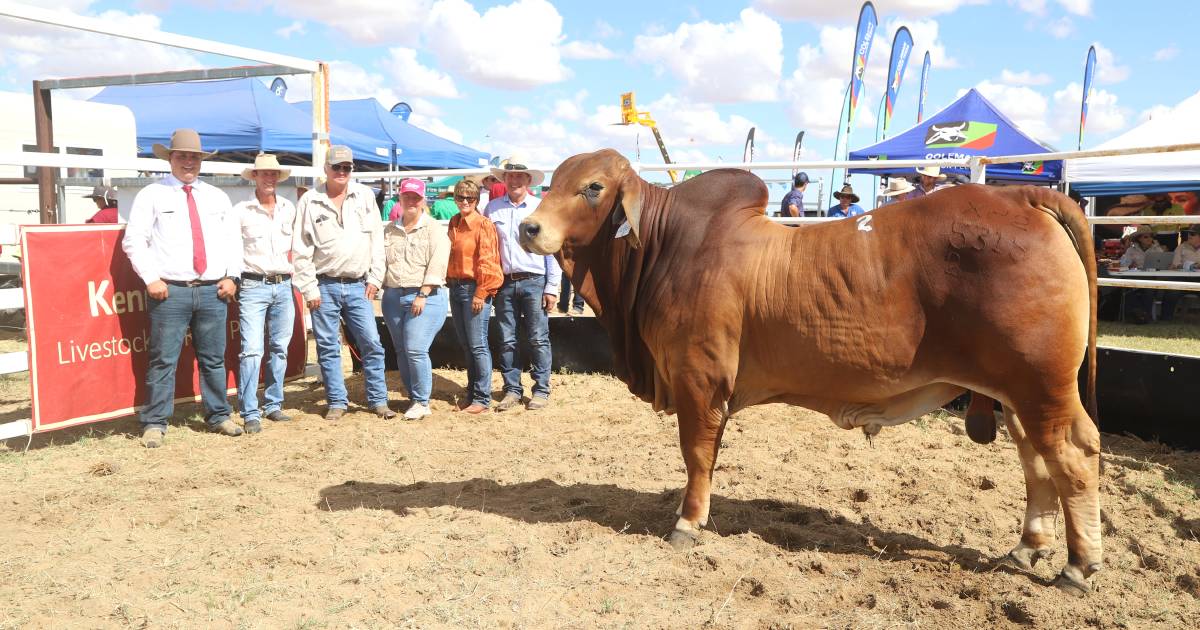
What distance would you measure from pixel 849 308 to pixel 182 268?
15.7ft

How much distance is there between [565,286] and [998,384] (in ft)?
34.0

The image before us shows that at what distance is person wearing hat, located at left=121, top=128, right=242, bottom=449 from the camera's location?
6152mm

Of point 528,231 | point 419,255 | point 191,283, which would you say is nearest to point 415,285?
point 419,255

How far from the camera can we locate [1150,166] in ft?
33.0

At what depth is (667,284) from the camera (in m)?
4.18

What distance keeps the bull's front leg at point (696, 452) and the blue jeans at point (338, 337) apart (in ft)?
12.3

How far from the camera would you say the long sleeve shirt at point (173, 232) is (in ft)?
20.0

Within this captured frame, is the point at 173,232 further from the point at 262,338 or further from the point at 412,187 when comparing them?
the point at 412,187

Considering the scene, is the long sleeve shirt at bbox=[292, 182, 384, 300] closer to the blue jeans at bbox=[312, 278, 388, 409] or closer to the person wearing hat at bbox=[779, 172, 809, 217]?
the blue jeans at bbox=[312, 278, 388, 409]

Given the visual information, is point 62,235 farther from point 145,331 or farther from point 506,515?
point 506,515

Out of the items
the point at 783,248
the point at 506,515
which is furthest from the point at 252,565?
the point at 783,248

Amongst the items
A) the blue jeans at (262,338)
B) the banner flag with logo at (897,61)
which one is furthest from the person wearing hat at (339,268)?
the banner flag with logo at (897,61)

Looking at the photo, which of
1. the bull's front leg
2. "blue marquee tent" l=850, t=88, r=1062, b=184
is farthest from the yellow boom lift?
the bull's front leg

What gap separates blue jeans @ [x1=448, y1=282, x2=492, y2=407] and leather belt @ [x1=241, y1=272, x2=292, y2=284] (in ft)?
4.29
